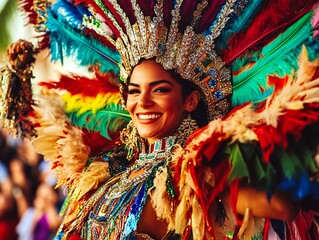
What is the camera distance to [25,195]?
16.6 feet

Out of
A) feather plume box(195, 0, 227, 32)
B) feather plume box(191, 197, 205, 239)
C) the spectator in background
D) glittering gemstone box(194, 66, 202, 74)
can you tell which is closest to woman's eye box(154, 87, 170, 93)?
glittering gemstone box(194, 66, 202, 74)

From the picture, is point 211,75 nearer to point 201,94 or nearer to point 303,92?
point 201,94

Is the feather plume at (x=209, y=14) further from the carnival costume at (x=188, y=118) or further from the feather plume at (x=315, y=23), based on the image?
the feather plume at (x=315, y=23)

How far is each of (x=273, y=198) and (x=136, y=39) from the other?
0.90 metres

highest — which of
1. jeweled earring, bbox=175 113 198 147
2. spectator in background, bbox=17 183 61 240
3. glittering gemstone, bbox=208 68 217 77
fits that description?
glittering gemstone, bbox=208 68 217 77

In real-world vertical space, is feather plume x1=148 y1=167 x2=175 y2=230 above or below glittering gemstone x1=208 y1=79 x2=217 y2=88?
below

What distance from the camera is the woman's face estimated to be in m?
2.57

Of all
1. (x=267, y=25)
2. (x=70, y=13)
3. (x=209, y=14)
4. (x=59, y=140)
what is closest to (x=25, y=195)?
(x=59, y=140)

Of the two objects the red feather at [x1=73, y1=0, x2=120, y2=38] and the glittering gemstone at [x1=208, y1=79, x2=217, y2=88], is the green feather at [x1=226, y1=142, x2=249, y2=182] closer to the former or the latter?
the glittering gemstone at [x1=208, y1=79, x2=217, y2=88]

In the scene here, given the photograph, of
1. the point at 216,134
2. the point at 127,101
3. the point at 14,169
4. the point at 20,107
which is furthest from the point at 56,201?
the point at 216,134

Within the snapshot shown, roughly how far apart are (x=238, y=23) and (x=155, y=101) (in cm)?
43

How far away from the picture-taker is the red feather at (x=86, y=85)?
315cm

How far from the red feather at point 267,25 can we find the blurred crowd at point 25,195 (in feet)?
7.25

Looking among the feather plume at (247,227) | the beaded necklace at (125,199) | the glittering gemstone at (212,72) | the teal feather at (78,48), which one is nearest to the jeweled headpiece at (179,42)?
the glittering gemstone at (212,72)
